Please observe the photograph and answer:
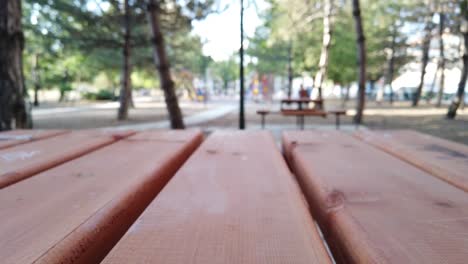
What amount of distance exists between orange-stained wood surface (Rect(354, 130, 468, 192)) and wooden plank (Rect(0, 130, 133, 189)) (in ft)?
4.38

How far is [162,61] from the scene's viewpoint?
341 inches

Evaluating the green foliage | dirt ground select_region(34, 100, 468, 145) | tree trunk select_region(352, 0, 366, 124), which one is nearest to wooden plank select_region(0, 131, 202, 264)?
dirt ground select_region(34, 100, 468, 145)

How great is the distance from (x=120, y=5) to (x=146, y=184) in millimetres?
14835

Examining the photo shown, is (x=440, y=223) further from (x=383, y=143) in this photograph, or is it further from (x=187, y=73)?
(x=187, y=73)

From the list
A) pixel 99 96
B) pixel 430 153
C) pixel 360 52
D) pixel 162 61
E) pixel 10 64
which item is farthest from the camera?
pixel 99 96

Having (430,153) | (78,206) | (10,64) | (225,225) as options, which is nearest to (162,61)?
(10,64)

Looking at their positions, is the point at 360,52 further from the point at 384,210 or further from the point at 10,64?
the point at 384,210

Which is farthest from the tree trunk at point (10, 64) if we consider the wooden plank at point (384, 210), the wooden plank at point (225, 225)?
the wooden plank at point (384, 210)

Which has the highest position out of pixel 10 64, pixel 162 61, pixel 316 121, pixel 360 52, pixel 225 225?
pixel 360 52

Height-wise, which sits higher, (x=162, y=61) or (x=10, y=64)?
(x=162, y=61)

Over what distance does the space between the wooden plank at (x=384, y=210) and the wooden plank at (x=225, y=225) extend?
0.08 m

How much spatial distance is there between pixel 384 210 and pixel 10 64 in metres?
6.07

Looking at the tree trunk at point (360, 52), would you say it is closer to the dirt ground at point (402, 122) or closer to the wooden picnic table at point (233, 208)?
the dirt ground at point (402, 122)

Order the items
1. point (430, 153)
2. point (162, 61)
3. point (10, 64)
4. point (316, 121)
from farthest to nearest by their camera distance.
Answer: point (316, 121) < point (162, 61) < point (10, 64) < point (430, 153)
